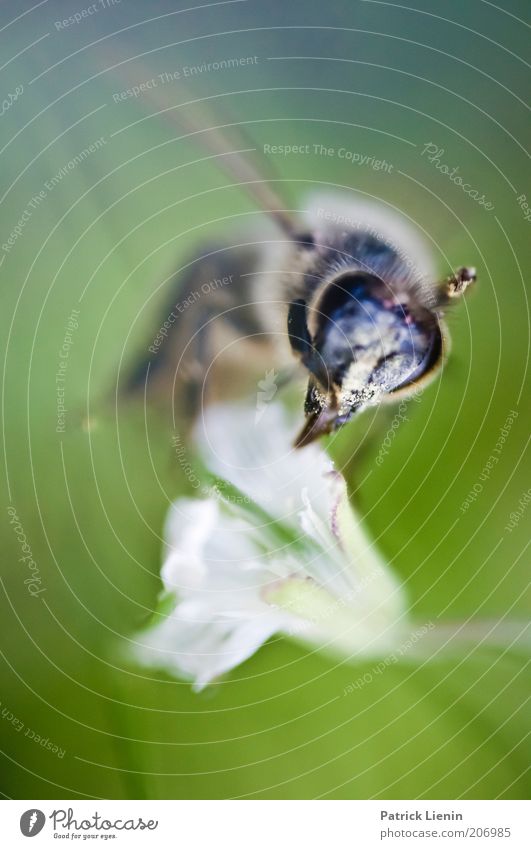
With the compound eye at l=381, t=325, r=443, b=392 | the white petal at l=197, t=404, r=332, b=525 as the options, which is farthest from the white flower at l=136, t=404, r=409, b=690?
the compound eye at l=381, t=325, r=443, b=392

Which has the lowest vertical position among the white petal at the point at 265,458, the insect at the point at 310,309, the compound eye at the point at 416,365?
the white petal at the point at 265,458

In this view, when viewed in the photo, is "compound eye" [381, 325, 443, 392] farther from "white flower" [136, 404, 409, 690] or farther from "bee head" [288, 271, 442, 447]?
"white flower" [136, 404, 409, 690]

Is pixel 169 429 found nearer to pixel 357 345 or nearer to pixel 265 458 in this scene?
pixel 265 458

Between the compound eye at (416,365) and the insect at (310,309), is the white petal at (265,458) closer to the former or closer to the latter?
the insect at (310,309)

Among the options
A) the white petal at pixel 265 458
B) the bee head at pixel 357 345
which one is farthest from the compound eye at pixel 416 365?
the white petal at pixel 265 458

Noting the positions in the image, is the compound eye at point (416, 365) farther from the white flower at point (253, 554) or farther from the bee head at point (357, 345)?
the white flower at point (253, 554)

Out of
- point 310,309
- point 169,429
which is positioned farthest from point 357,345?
point 169,429

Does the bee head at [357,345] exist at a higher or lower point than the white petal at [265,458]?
higher

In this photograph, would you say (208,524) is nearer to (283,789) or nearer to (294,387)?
(294,387)
